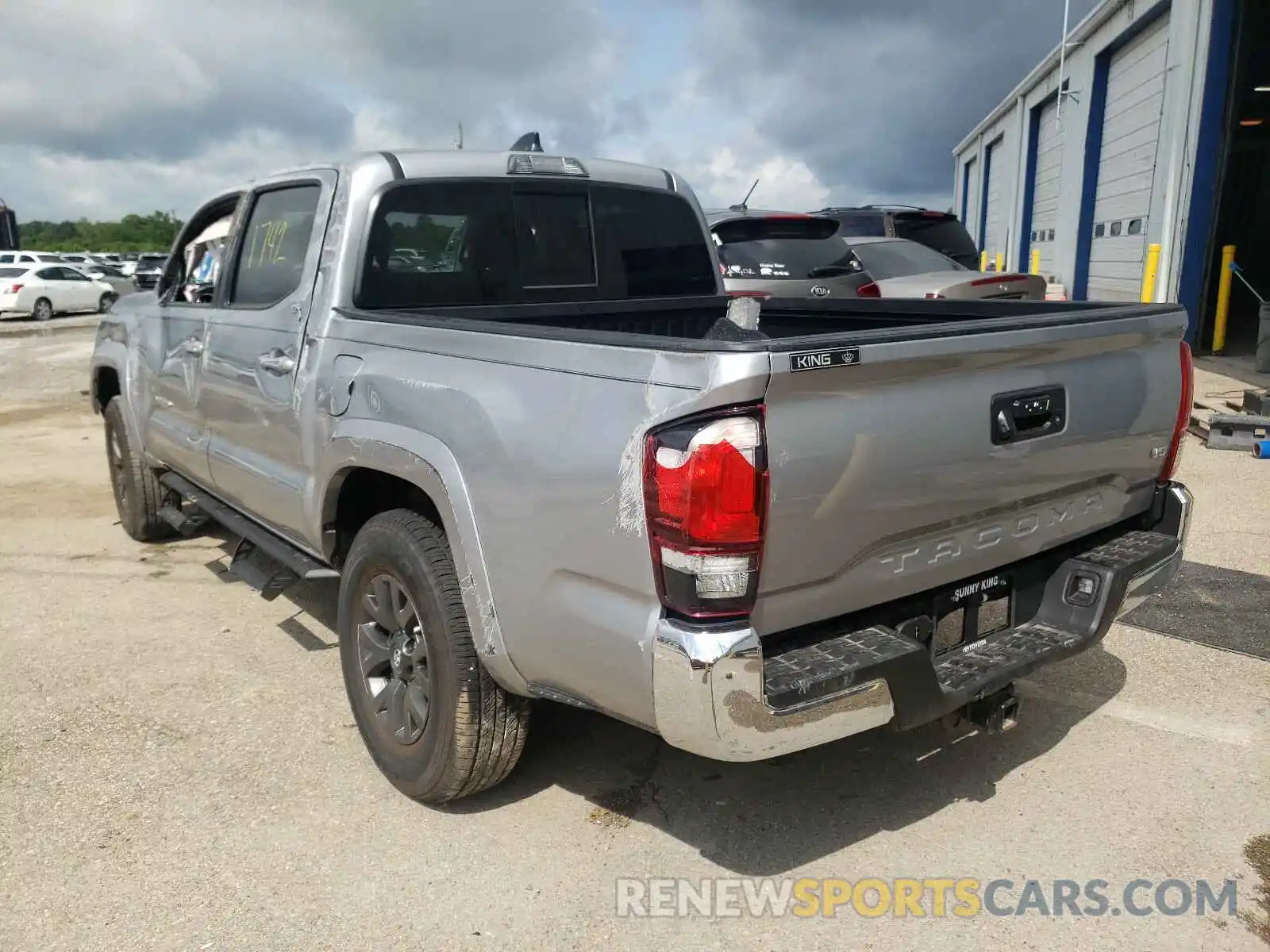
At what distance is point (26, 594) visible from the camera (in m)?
5.27

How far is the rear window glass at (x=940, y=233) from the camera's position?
12.0 meters

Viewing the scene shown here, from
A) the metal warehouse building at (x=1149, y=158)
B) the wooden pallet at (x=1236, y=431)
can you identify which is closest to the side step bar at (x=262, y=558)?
the wooden pallet at (x=1236, y=431)

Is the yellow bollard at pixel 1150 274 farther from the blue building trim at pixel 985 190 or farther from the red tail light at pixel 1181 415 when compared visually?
the blue building trim at pixel 985 190

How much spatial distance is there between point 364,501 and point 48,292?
1128 inches

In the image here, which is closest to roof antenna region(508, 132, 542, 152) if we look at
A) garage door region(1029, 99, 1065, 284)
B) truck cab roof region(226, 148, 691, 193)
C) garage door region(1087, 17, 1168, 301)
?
truck cab roof region(226, 148, 691, 193)

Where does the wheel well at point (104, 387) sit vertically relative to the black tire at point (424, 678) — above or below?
above

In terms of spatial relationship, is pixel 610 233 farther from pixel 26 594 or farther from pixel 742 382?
pixel 26 594

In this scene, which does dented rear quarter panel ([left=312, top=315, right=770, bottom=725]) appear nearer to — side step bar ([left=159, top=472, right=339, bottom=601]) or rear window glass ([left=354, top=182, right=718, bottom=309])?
rear window glass ([left=354, top=182, right=718, bottom=309])

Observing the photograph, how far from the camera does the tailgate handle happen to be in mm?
2609

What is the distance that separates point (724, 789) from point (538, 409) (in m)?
1.49

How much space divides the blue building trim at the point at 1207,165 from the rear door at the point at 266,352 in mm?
11502

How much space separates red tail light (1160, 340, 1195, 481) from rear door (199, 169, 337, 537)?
2908 millimetres

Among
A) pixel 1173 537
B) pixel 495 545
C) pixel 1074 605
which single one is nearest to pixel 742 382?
pixel 495 545

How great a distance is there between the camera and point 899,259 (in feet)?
33.1
